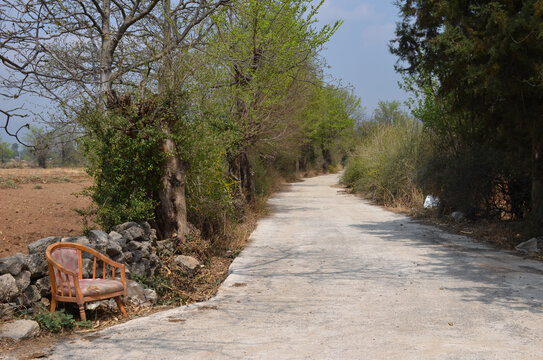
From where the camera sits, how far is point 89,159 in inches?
382

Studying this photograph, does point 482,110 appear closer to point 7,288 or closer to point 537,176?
point 537,176

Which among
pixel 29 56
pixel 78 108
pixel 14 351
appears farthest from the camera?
pixel 78 108

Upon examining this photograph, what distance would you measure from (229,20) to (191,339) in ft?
42.0

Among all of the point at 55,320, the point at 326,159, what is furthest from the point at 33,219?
the point at 326,159

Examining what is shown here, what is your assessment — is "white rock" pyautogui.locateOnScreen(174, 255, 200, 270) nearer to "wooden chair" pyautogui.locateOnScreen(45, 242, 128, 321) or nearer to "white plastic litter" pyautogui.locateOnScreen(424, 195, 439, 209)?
"wooden chair" pyautogui.locateOnScreen(45, 242, 128, 321)

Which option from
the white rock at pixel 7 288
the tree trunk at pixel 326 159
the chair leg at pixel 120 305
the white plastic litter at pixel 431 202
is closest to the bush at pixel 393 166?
the white plastic litter at pixel 431 202

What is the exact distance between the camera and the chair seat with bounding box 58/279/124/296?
622 cm

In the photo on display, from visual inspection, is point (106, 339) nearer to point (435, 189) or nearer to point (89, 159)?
point (89, 159)

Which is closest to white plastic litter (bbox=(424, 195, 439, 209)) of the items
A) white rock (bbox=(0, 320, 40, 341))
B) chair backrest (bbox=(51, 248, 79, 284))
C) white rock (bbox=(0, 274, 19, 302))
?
chair backrest (bbox=(51, 248, 79, 284))

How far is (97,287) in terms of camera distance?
630 cm

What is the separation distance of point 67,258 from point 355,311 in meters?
3.72

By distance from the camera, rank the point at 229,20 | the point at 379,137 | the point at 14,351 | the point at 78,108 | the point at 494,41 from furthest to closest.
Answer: the point at 379,137 < the point at 229,20 < the point at 494,41 < the point at 78,108 < the point at 14,351

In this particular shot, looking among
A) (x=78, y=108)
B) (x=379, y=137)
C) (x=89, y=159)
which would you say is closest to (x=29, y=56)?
(x=78, y=108)

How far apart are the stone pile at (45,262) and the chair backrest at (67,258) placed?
0.68 feet
